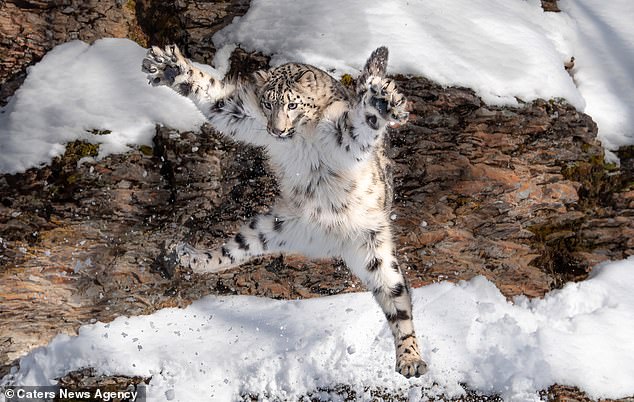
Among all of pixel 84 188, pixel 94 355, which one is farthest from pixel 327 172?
pixel 94 355

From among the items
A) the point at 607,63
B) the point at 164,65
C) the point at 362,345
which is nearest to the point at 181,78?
the point at 164,65

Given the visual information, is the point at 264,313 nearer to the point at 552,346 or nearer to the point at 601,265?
the point at 552,346

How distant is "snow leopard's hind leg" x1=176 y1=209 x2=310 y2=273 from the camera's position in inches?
229

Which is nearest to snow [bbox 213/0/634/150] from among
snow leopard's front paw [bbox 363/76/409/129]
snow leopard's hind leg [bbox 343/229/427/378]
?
snow leopard's hind leg [bbox 343/229/427/378]

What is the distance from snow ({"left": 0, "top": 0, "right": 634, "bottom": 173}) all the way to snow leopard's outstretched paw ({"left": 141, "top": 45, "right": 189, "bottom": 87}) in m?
1.34

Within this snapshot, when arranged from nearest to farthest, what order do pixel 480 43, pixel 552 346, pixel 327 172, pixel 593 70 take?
pixel 327 172
pixel 552 346
pixel 480 43
pixel 593 70

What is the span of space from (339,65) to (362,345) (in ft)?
9.24

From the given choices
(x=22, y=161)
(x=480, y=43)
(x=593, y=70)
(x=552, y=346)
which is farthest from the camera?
(x=593, y=70)

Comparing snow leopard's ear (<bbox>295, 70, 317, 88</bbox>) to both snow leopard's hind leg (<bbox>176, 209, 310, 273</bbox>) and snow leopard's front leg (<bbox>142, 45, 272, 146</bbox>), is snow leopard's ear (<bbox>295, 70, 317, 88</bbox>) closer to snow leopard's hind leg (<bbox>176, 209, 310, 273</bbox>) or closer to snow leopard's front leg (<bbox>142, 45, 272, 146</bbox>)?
snow leopard's front leg (<bbox>142, 45, 272, 146</bbox>)

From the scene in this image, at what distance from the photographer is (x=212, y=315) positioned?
651cm

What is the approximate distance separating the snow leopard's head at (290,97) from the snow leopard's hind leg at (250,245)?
1.07 m

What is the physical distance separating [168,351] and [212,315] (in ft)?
1.95

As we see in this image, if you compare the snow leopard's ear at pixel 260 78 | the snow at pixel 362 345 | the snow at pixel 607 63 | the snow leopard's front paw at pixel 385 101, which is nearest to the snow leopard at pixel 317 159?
the snow leopard's ear at pixel 260 78

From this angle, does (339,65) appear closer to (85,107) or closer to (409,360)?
(85,107)
